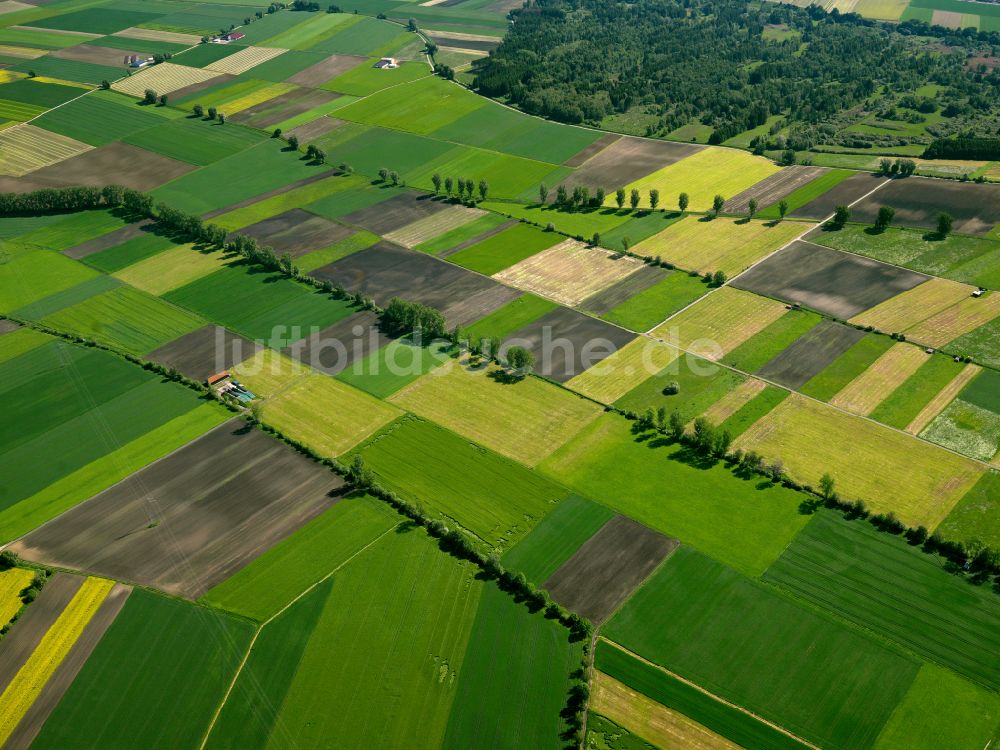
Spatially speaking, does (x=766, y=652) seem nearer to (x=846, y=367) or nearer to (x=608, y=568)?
(x=608, y=568)

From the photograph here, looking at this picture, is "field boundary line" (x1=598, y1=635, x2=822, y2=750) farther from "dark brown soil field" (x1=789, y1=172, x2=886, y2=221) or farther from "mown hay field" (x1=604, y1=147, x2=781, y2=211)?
"mown hay field" (x1=604, y1=147, x2=781, y2=211)

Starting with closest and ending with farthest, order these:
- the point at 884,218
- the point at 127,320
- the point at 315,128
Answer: the point at 127,320 < the point at 884,218 < the point at 315,128

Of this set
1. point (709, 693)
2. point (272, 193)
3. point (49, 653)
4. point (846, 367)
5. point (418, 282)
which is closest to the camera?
point (709, 693)

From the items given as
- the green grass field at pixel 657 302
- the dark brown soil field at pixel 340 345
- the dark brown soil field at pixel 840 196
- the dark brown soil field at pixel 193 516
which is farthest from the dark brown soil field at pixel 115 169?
the dark brown soil field at pixel 840 196

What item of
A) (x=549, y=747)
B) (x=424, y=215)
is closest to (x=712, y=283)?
(x=424, y=215)

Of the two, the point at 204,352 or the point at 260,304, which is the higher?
the point at 260,304

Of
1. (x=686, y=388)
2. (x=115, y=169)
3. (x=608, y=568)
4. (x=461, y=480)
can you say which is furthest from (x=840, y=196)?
(x=115, y=169)

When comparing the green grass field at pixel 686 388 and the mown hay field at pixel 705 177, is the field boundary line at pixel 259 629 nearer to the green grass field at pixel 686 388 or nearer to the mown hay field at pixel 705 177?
the green grass field at pixel 686 388
